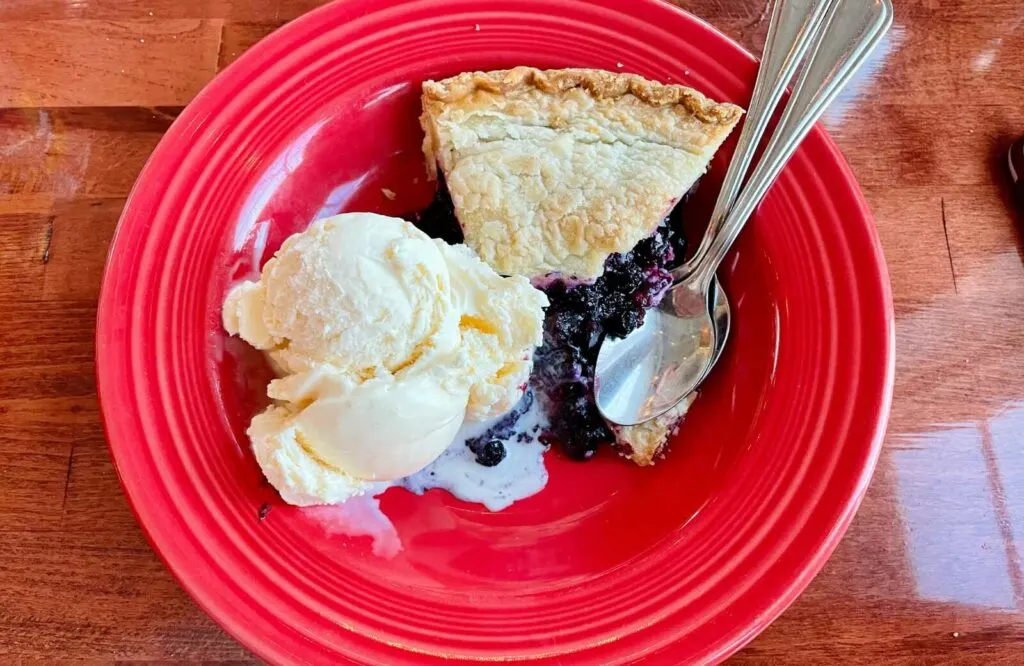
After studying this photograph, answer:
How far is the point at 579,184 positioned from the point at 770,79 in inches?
15.5

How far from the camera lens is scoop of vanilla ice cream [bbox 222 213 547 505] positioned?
3.65 feet

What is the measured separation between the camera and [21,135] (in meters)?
1.42

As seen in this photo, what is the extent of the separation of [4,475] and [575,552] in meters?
1.02

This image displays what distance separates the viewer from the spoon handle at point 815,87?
1.25 metres

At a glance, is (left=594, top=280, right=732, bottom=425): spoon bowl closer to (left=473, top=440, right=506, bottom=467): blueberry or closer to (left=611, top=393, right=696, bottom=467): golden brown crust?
(left=611, top=393, right=696, bottom=467): golden brown crust

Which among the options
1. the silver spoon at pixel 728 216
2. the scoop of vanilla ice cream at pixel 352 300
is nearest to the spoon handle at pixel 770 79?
the silver spoon at pixel 728 216

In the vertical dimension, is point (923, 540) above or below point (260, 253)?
below

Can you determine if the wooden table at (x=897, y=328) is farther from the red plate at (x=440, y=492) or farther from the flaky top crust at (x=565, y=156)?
the flaky top crust at (x=565, y=156)

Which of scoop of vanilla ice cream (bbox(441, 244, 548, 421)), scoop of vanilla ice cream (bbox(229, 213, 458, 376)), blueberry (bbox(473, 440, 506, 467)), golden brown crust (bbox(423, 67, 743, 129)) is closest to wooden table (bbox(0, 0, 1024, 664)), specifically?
golden brown crust (bbox(423, 67, 743, 129))

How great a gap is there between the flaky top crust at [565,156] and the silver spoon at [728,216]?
10cm

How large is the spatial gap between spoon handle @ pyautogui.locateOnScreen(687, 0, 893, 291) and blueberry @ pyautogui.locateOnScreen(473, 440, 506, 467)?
48 centimetres

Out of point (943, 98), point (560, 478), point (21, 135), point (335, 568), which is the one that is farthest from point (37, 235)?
point (943, 98)

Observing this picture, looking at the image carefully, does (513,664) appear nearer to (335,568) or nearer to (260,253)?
(335,568)

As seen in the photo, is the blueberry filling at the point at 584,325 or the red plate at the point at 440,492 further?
the blueberry filling at the point at 584,325
